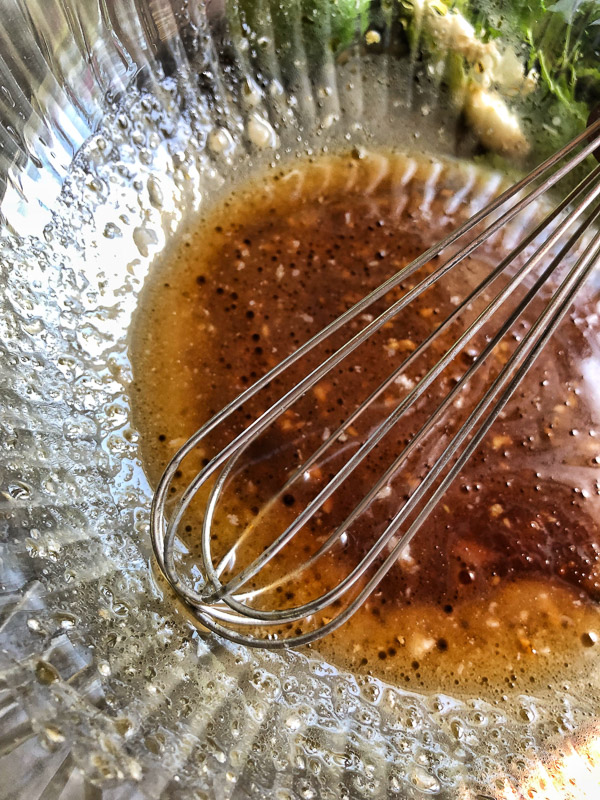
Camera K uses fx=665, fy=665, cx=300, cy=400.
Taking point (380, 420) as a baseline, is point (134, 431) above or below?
above

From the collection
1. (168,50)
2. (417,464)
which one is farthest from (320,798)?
(168,50)

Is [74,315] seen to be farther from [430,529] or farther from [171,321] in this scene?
[430,529]

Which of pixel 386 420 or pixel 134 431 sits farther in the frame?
pixel 134 431

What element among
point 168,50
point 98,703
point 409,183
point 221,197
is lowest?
point 98,703

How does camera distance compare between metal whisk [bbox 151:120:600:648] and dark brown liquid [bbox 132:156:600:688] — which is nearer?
metal whisk [bbox 151:120:600:648]

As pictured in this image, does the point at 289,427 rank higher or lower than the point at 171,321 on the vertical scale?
lower
